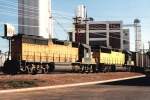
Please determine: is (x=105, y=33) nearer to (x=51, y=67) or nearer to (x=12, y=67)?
(x=51, y=67)

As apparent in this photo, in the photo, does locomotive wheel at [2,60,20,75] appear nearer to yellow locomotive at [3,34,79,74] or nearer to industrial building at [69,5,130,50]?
yellow locomotive at [3,34,79,74]

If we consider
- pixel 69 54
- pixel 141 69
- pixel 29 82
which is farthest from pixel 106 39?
pixel 29 82

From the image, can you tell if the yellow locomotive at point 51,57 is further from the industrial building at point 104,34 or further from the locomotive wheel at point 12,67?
the industrial building at point 104,34

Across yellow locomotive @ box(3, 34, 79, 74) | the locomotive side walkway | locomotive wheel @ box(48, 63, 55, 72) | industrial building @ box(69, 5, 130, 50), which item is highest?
industrial building @ box(69, 5, 130, 50)

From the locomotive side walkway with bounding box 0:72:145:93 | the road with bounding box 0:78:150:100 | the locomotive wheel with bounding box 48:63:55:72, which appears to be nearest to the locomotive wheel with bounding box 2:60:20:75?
the locomotive side walkway with bounding box 0:72:145:93

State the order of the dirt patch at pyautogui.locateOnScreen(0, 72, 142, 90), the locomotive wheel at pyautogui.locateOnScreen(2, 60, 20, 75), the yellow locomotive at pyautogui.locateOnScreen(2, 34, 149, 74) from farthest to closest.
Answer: the yellow locomotive at pyautogui.locateOnScreen(2, 34, 149, 74), the locomotive wheel at pyautogui.locateOnScreen(2, 60, 20, 75), the dirt patch at pyautogui.locateOnScreen(0, 72, 142, 90)

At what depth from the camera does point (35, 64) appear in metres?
33.2

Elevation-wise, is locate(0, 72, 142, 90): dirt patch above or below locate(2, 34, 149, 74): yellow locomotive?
below

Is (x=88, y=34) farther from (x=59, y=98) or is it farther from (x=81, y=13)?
(x=59, y=98)

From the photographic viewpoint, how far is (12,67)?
3161 cm

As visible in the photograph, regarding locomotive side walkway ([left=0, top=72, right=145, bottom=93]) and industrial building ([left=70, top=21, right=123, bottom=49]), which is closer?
locomotive side walkway ([left=0, top=72, right=145, bottom=93])

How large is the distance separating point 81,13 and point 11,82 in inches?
2998

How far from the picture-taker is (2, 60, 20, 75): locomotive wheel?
3142 centimetres

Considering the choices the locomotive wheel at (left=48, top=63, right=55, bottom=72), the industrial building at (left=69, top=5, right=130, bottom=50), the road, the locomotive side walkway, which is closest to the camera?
the road
